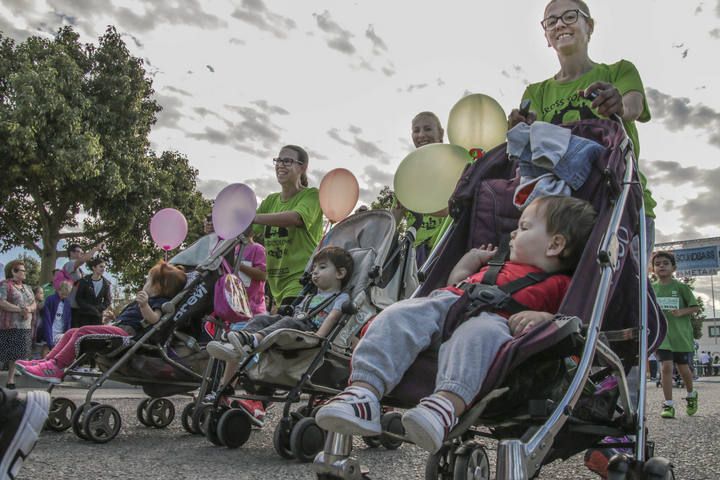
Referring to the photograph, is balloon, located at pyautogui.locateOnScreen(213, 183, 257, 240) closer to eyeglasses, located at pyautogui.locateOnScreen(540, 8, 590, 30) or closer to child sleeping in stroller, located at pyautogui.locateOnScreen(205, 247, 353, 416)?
child sleeping in stroller, located at pyautogui.locateOnScreen(205, 247, 353, 416)

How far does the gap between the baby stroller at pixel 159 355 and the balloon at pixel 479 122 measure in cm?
187

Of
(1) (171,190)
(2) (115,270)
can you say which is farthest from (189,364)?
(2) (115,270)

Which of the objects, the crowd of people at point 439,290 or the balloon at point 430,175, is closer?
the crowd of people at point 439,290

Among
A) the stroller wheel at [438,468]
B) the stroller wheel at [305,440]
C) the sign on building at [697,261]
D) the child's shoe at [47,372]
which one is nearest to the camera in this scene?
the stroller wheel at [438,468]

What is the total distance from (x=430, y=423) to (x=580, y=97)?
221cm

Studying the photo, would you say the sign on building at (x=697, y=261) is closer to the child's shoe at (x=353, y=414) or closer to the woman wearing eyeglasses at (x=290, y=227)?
the woman wearing eyeglasses at (x=290, y=227)

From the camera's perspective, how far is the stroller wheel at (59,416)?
4.54 meters

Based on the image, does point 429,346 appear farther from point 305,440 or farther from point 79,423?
point 79,423

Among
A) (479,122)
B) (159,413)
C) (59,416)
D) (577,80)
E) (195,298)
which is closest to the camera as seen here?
(577,80)

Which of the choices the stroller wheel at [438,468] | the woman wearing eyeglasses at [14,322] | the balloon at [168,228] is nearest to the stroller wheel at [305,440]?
the stroller wheel at [438,468]

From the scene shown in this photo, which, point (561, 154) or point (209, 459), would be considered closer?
point (561, 154)

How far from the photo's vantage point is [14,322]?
26.0ft

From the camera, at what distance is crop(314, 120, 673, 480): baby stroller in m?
1.84

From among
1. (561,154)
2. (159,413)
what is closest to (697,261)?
(159,413)
